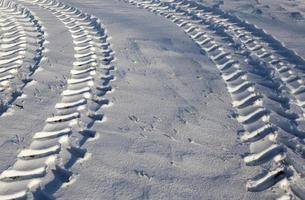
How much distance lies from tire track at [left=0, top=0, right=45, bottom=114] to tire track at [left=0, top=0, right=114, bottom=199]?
20.2 inches

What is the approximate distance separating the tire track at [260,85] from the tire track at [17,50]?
2.33 m

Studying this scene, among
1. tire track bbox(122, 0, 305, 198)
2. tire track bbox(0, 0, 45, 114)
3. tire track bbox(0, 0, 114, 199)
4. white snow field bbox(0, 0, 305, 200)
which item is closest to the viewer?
tire track bbox(0, 0, 114, 199)

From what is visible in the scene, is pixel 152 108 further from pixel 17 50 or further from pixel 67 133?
pixel 17 50

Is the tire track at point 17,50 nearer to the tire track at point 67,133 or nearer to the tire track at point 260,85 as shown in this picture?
the tire track at point 67,133

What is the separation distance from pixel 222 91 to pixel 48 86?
77.2 inches

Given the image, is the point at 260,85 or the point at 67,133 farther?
the point at 260,85

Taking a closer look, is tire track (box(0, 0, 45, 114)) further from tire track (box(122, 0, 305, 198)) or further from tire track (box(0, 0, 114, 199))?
tire track (box(122, 0, 305, 198))

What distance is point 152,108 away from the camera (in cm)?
435

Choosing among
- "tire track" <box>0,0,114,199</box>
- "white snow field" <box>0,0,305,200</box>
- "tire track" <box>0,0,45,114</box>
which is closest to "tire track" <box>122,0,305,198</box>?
"white snow field" <box>0,0,305,200</box>

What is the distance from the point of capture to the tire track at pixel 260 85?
3.49 meters

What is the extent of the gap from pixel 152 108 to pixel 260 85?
1412 mm

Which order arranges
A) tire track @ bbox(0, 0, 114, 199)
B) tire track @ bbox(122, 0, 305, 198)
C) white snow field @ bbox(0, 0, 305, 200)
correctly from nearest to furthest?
tire track @ bbox(0, 0, 114, 199)
white snow field @ bbox(0, 0, 305, 200)
tire track @ bbox(122, 0, 305, 198)

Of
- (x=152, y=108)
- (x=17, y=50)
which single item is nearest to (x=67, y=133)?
(x=152, y=108)

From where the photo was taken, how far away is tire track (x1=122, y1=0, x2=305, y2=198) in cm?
349
